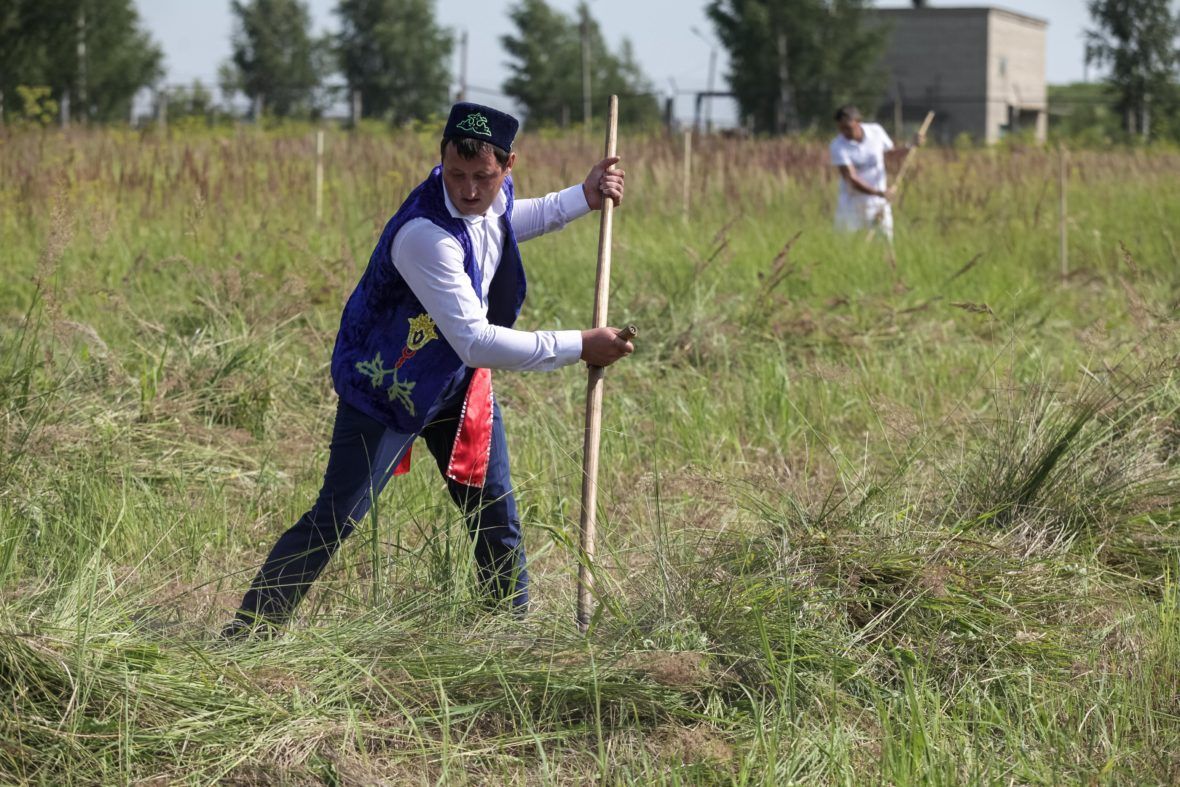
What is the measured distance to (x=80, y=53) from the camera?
27.1 meters

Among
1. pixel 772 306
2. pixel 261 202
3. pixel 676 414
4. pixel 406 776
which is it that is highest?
pixel 261 202

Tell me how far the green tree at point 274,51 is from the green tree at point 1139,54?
80.4 feet

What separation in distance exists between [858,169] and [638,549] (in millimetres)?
7064

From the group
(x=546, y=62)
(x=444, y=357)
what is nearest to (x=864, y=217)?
(x=444, y=357)

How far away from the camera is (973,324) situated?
6.66 m

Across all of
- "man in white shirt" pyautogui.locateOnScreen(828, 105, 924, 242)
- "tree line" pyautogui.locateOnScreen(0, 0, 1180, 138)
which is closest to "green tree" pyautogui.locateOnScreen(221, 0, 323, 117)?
"tree line" pyautogui.locateOnScreen(0, 0, 1180, 138)

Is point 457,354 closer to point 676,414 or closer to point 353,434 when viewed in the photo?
point 353,434

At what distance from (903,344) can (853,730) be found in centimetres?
392

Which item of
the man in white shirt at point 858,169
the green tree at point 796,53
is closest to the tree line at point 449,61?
the green tree at point 796,53

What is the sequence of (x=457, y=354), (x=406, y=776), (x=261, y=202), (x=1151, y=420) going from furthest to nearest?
1. (x=261, y=202)
2. (x=1151, y=420)
3. (x=457, y=354)
4. (x=406, y=776)

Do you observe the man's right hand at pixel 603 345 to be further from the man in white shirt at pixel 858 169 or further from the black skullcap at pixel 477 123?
the man in white shirt at pixel 858 169

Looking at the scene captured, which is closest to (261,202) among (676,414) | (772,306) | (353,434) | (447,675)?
(772,306)

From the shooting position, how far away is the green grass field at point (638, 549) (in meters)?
2.56

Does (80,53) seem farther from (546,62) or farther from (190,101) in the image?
(546,62)
